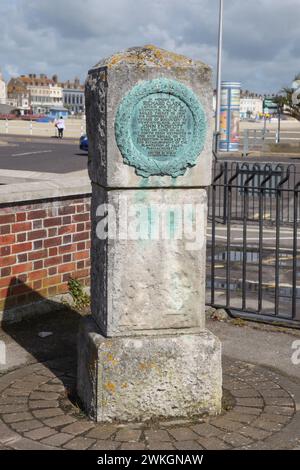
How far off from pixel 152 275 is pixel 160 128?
95 cm

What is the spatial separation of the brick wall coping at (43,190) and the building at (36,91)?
14779 centimetres

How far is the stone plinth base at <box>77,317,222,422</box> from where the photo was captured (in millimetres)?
4328

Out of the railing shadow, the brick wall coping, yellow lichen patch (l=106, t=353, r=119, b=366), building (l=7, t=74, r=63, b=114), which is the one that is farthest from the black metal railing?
building (l=7, t=74, r=63, b=114)

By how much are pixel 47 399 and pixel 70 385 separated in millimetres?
313

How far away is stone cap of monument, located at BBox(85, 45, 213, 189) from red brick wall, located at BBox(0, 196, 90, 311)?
2210mm

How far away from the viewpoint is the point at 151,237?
440cm

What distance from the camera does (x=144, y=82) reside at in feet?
13.8

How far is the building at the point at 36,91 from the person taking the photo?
516ft

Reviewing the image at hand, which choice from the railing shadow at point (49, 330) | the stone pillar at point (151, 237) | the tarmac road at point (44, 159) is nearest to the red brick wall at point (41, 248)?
the railing shadow at point (49, 330)

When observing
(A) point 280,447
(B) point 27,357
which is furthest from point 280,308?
(A) point 280,447

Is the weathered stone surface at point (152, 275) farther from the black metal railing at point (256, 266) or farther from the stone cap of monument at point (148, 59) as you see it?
the black metal railing at point (256, 266)

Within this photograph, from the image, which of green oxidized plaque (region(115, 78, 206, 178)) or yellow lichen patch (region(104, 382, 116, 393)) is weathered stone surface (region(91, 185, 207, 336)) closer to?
green oxidized plaque (region(115, 78, 206, 178))
